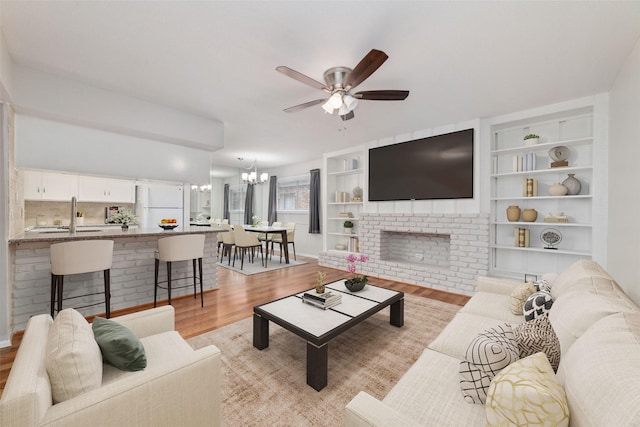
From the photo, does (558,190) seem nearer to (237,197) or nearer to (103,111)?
(103,111)

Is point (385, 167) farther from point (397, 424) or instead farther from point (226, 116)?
point (397, 424)

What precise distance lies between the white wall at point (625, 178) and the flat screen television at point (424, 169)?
1.43 m

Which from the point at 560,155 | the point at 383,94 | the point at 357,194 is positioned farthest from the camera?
the point at 357,194

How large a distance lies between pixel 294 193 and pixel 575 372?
23.2 feet

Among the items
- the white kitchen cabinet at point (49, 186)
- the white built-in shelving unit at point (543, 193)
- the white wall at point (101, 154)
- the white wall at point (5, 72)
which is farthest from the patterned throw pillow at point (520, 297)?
the white kitchen cabinet at point (49, 186)

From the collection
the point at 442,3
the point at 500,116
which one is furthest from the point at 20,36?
the point at 500,116

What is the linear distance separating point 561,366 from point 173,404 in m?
1.55

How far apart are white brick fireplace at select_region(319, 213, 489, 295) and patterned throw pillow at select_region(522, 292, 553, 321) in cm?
222

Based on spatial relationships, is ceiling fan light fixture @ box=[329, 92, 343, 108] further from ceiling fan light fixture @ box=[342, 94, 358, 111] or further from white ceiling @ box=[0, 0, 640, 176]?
white ceiling @ box=[0, 0, 640, 176]

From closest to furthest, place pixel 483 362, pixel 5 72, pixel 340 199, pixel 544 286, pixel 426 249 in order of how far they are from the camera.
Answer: pixel 483 362, pixel 544 286, pixel 5 72, pixel 426 249, pixel 340 199

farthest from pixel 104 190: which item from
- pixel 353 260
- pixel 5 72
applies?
pixel 353 260

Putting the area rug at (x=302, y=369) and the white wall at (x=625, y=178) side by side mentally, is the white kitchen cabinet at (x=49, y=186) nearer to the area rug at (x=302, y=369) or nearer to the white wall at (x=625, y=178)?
the area rug at (x=302, y=369)

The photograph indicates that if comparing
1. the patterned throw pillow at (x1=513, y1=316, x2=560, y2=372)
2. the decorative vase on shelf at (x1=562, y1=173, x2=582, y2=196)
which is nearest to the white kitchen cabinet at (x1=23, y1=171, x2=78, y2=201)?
the patterned throw pillow at (x1=513, y1=316, x2=560, y2=372)

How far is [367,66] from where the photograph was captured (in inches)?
79.8
